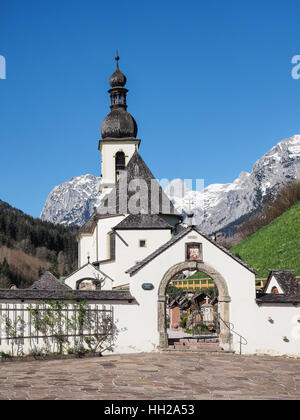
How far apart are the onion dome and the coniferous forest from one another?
5709cm

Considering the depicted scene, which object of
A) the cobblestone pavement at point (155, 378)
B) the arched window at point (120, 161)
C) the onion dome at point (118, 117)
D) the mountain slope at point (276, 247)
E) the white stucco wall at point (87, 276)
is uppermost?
the onion dome at point (118, 117)

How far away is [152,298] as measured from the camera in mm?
20562

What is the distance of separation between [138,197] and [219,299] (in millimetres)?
19265

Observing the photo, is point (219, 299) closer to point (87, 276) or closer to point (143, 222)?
point (143, 222)

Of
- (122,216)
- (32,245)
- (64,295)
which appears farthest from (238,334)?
(32,245)

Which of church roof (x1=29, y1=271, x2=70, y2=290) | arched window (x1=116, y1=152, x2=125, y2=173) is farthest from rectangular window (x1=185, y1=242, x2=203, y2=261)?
arched window (x1=116, y1=152, x2=125, y2=173)

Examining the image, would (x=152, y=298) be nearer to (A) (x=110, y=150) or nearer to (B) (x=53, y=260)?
(A) (x=110, y=150)

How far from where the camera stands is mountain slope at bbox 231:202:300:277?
143 ft

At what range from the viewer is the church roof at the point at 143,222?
35.7 m

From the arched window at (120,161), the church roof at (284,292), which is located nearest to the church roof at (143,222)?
the church roof at (284,292)

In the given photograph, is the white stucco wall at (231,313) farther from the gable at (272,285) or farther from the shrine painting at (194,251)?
the gable at (272,285)

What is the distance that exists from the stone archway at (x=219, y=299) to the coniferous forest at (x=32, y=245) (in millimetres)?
84850

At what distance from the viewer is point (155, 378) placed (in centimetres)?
1473
